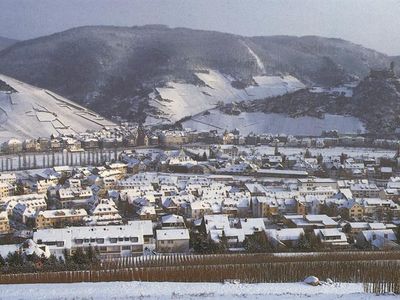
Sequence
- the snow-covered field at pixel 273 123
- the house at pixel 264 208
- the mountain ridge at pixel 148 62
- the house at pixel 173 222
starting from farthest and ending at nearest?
the mountain ridge at pixel 148 62
the snow-covered field at pixel 273 123
the house at pixel 264 208
the house at pixel 173 222

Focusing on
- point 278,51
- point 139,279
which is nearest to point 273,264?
point 139,279

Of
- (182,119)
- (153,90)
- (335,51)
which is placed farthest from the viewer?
(335,51)

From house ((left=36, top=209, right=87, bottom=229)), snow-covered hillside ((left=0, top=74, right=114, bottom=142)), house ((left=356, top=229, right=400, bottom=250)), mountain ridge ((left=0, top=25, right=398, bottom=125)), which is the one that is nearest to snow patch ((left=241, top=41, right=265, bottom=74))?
mountain ridge ((left=0, top=25, right=398, bottom=125))

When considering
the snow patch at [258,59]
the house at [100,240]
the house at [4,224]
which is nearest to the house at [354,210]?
the house at [100,240]

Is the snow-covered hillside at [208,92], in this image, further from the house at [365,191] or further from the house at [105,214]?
the house at [105,214]

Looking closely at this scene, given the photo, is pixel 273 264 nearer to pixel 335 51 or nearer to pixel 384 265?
pixel 384 265

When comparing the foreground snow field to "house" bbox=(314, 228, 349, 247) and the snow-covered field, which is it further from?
the snow-covered field
